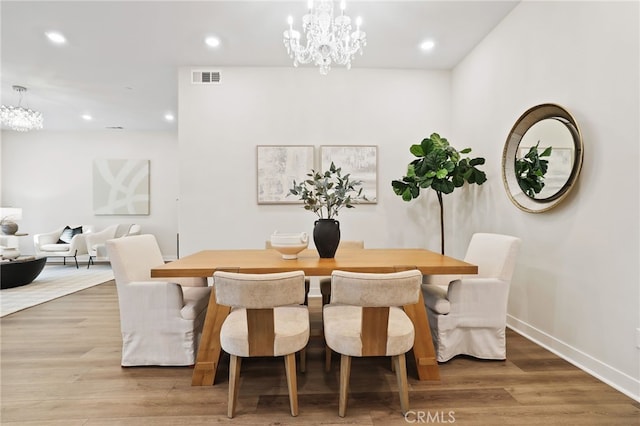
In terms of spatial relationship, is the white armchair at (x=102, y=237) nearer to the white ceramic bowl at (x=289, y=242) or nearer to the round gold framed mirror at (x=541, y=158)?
the white ceramic bowl at (x=289, y=242)

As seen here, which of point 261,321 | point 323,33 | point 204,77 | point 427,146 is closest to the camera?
point 261,321

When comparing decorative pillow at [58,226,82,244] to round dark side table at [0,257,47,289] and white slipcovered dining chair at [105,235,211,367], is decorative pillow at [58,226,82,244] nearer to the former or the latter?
round dark side table at [0,257,47,289]

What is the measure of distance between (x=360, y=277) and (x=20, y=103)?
677 cm

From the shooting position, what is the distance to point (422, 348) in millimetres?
2043

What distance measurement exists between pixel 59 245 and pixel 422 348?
6982mm

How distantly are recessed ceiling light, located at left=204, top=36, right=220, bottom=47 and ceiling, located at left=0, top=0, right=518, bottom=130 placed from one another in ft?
0.22

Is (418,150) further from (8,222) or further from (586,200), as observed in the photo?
(8,222)

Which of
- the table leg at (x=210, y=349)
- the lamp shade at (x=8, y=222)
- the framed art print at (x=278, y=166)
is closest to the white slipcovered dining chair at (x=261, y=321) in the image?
the table leg at (x=210, y=349)

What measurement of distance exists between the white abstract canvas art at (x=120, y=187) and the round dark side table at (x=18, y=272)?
2340 mm

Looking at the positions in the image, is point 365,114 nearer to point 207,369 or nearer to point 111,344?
point 207,369

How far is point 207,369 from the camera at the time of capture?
1.98m

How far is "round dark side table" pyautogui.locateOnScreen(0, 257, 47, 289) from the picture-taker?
4215 millimetres

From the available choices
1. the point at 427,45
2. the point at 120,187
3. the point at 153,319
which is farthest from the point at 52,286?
the point at 427,45

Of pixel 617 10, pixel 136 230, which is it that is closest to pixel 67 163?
pixel 136 230
